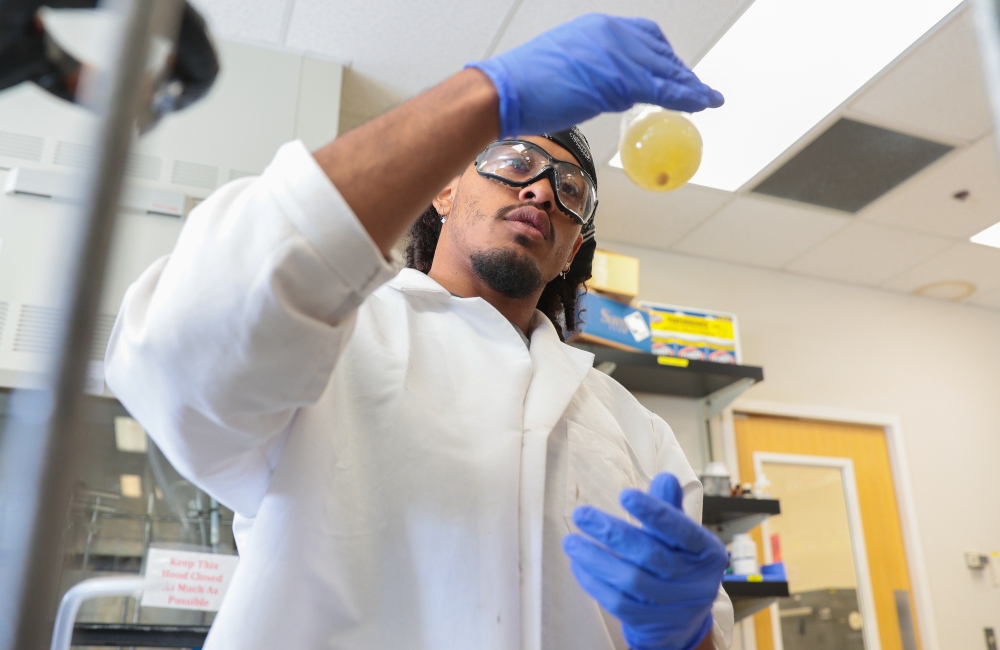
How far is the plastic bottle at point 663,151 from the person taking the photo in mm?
1211

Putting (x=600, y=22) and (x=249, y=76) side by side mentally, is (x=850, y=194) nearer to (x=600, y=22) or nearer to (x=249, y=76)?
(x=249, y=76)

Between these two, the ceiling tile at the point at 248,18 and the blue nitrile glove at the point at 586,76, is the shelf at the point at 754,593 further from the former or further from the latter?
the ceiling tile at the point at 248,18

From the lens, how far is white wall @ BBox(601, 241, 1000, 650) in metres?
3.59

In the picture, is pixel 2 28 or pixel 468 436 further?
pixel 468 436

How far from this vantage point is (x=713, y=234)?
357 cm

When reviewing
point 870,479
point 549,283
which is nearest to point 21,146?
point 549,283

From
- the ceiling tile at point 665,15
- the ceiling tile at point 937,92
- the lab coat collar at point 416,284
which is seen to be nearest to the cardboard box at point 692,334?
the ceiling tile at point 937,92

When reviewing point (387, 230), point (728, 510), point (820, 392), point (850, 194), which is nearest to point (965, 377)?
point (820, 392)

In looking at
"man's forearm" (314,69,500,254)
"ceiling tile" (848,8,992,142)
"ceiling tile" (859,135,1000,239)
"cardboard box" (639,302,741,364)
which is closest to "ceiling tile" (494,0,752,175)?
"ceiling tile" (848,8,992,142)

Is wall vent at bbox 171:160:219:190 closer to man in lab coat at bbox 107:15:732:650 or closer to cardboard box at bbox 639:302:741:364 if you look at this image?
man in lab coat at bbox 107:15:732:650

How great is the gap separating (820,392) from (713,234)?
0.94m

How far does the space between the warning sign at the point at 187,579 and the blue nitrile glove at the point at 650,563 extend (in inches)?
58.9

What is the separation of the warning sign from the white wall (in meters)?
2.24

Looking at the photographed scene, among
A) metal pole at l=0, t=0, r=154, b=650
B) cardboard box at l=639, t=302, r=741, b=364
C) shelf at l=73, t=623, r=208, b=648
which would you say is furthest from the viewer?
cardboard box at l=639, t=302, r=741, b=364
